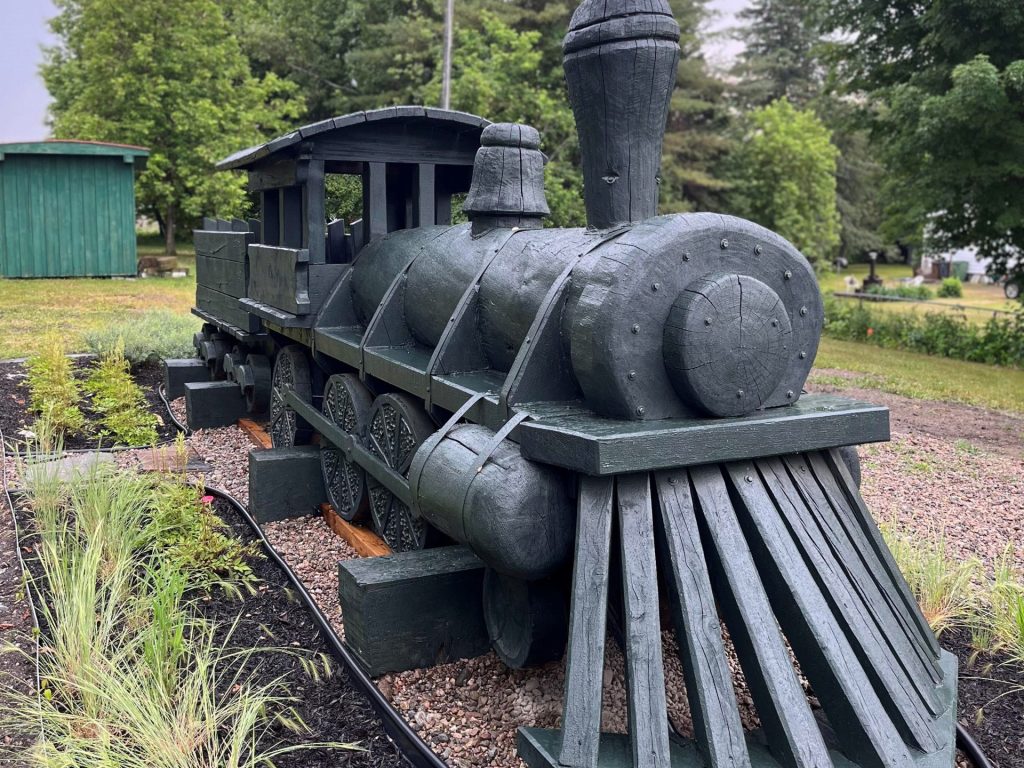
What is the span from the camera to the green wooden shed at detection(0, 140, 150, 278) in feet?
60.3

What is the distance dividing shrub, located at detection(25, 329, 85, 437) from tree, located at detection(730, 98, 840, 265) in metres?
23.3

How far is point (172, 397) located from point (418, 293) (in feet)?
17.6

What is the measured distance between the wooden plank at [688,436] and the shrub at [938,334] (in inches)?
475

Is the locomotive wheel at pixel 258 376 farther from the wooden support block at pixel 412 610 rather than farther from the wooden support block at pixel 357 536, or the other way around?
the wooden support block at pixel 412 610

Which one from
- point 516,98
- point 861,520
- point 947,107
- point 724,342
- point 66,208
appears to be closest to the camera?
point 724,342

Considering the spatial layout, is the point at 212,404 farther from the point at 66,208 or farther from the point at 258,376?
the point at 66,208

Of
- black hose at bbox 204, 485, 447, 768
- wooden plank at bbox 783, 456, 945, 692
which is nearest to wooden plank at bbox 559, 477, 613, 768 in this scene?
black hose at bbox 204, 485, 447, 768

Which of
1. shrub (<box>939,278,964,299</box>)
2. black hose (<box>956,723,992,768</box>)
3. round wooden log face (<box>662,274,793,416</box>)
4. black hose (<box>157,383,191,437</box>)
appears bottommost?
black hose (<box>956,723,992,768</box>)

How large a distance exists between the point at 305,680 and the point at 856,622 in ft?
6.61

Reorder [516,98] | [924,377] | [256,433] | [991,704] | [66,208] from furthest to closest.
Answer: [516,98] → [66,208] → [924,377] → [256,433] → [991,704]

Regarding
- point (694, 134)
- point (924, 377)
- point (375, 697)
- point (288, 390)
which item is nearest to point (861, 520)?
point (375, 697)

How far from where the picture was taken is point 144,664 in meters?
3.21

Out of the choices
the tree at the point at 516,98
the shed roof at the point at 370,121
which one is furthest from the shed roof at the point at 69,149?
the shed roof at the point at 370,121

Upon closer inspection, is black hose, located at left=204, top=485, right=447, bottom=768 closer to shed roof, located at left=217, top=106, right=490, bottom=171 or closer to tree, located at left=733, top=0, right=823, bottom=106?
shed roof, located at left=217, top=106, right=490, bottom=171
